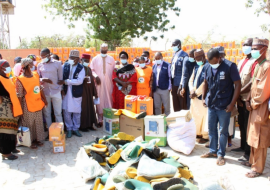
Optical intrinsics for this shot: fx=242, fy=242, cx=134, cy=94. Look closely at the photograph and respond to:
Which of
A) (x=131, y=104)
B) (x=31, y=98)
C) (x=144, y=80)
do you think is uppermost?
(x=144, y=80)

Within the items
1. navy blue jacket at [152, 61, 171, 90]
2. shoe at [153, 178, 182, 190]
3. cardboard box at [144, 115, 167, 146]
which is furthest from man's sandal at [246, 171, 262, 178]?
navy blue jacket at [152, 61, 171, 90]

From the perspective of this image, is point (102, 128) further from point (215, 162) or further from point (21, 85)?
point (215, 162)

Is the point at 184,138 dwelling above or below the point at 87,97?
below

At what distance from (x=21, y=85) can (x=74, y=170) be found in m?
1.99

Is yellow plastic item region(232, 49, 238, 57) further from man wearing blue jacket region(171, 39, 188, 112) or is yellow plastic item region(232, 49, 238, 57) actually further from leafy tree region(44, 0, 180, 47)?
leafy tree region(44, 0, 180, 47)

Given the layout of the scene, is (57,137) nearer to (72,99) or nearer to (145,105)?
(72,99)

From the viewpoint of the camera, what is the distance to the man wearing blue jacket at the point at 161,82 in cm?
638

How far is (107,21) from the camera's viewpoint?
2375cm

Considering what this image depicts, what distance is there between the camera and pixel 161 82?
6.37 meters

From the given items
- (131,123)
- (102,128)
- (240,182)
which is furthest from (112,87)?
(240,182)

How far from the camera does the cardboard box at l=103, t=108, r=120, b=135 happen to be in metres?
5.77

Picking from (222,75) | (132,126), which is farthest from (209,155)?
(132,126)

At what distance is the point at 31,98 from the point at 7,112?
557 mm

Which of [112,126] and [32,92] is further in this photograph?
[112,126]
